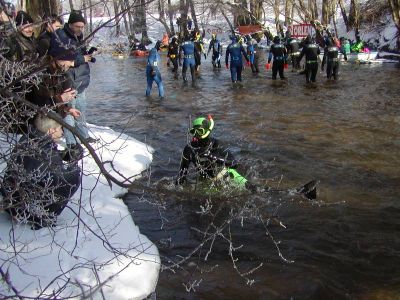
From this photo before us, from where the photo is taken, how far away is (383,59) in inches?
776

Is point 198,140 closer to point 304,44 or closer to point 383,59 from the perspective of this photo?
point 304,44

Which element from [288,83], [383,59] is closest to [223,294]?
[288,83]

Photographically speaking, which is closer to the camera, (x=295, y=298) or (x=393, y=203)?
(x=295, y=298)

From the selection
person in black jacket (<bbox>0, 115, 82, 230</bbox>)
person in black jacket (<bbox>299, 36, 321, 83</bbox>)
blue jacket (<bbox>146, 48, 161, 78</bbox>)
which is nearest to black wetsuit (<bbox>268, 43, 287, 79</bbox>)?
person in black jacket (<bbox>299, 36, 321, 83</bbox>)

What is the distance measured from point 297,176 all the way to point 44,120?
3.59m

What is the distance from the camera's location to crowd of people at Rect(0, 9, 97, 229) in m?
2.01

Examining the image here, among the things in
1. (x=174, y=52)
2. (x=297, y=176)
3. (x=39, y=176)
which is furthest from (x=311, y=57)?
(x=39, y=176)

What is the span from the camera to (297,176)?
19.6 ft

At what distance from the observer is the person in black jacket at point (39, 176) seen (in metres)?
2.47

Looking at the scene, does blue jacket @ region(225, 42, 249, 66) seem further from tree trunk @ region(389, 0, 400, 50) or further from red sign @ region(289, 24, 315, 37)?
red sign @ region(289, 24, 315, 37)

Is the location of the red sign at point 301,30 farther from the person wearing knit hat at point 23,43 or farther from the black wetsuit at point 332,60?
the person wearing knit hat at point 23,43

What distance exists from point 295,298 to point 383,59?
18.5 meters

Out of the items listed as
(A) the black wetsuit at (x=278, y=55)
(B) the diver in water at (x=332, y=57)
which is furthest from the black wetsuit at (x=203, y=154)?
(B) the diver in water at (x=332, y=57)

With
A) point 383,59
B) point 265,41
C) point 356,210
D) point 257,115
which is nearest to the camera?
point 356,210
